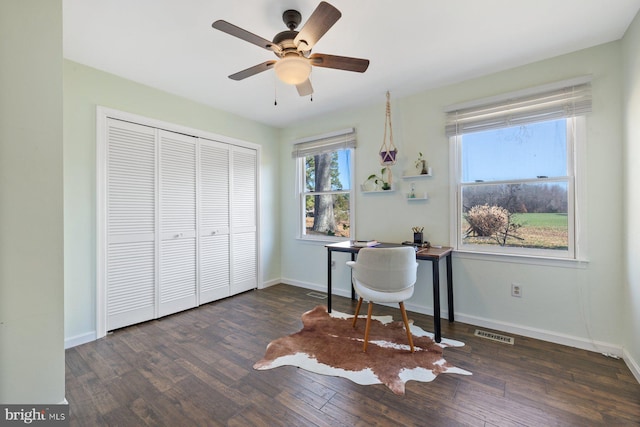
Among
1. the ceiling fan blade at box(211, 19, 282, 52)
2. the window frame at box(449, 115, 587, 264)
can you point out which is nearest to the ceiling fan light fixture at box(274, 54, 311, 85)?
the ceiling fan blade at box(211, 19, 282, 52)

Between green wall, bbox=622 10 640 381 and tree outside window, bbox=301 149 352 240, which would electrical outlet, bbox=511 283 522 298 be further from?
tree outside window, bbox=301 149 352 240

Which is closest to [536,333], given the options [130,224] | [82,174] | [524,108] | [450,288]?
[450,288]

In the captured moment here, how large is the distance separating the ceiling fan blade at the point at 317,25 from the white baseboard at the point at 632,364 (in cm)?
301

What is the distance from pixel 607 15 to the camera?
74.6 inches

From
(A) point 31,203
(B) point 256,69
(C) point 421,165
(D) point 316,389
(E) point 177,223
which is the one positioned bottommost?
(D) point 316,389

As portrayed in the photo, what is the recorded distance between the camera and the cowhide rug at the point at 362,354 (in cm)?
194

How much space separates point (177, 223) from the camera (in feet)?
10.5

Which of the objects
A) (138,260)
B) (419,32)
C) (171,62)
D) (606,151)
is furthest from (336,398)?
(171,62)

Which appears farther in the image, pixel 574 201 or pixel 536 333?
pixel 536 333

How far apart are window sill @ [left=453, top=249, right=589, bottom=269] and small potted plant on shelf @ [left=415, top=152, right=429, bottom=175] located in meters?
0.93

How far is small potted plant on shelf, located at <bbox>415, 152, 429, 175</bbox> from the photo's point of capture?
3.04 meters

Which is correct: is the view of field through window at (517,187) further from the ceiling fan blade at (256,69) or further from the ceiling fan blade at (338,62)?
the ceiling fan blade at (256,69)

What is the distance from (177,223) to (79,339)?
136 centimetres

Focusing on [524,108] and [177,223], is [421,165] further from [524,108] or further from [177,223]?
[177,223]
